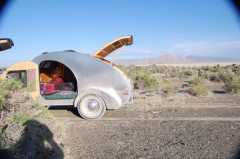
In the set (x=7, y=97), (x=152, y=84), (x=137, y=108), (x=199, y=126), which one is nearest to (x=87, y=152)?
(x=7, y=97)

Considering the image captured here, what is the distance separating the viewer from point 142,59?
17038 centimetres

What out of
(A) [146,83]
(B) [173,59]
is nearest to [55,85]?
(A) [146,83]

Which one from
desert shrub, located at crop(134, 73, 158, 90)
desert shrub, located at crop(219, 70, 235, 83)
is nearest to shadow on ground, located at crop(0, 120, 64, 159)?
desert shrub, located at crop(134, 73, 158, 90)

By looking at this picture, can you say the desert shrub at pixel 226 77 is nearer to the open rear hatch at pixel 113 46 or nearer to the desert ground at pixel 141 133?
the desert ground at pixel 141 133

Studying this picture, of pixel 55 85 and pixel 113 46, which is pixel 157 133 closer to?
pixel 113 46

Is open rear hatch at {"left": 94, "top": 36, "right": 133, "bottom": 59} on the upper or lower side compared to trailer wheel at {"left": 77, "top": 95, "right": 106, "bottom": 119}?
upper

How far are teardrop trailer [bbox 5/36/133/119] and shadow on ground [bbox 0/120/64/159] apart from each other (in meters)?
4.44

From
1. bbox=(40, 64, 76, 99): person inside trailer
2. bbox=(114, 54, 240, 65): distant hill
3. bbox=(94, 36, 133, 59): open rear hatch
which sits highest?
bbox=(114, 54, 240, 65): distant hill

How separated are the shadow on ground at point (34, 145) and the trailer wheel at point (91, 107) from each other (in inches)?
172

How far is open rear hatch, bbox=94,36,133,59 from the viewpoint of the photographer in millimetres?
13602

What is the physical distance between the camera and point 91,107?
13.0 m

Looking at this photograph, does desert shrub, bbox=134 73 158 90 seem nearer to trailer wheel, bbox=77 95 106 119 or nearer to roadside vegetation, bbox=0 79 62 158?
trailer wheel, bbox=77 95 106 119

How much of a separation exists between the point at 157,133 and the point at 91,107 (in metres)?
3.48

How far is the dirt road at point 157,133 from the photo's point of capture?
813 centimetres
